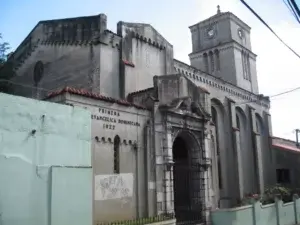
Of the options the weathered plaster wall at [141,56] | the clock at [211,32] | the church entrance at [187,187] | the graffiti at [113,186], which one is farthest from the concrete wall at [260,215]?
the clock at [211,32]

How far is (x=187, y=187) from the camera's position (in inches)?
615

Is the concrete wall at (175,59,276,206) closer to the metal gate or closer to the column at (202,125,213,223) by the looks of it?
the column at (202,125,213,223)

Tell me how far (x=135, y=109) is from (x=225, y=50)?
21260 mm

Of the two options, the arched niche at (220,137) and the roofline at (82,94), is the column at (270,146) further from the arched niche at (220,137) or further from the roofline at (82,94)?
the roofline at (82,94)

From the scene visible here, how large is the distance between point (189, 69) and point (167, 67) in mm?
3587

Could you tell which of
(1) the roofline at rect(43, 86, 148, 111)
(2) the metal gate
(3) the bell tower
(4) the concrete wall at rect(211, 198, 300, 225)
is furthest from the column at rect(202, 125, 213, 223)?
(3) the bell tower

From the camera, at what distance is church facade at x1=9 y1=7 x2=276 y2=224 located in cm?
1173

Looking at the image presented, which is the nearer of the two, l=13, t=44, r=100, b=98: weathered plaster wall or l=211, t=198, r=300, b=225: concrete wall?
l=211, t=198, r=300, b=225: concrete wall

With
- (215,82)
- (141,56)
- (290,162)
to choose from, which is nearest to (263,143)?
(290,162)

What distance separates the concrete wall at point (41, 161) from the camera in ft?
26.5

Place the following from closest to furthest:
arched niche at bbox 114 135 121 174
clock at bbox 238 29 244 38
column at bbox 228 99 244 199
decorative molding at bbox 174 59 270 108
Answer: arched niche at bbox 114 135 121 174, decorative molding at bbox 174 59 270 108, column at bbox 228 99 244 199, clock at bbox 238 29 244 38

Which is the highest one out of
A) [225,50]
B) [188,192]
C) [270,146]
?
[225,50]

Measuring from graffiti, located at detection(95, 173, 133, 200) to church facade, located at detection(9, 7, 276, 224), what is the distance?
1.2 inches

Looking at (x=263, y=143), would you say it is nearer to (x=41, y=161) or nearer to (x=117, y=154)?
(x=117, y=154)
